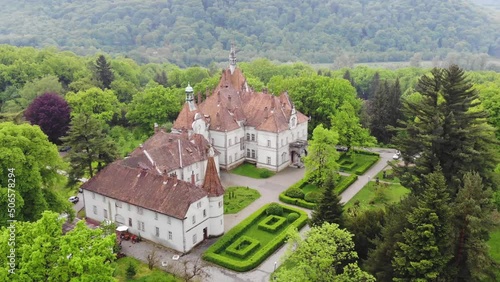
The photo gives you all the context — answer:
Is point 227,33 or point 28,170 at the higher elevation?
point 227,33

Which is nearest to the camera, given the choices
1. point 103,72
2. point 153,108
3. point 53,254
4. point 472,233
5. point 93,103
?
point 53,254

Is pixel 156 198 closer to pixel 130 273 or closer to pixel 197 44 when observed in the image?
pixel 130 273

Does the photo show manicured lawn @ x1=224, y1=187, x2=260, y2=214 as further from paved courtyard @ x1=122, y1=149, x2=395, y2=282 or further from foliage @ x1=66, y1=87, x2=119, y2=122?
foliage @ x1=66, y1=87, x2=119, y2=122

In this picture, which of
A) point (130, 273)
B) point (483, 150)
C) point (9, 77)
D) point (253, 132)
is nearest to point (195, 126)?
point (253, 132)

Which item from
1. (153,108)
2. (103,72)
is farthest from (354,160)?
(103,72)

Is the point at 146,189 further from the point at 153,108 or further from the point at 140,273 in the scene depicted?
the point at 153,108

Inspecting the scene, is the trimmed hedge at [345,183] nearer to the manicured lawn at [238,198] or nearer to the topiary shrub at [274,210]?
the topiary shrub at [274,210]

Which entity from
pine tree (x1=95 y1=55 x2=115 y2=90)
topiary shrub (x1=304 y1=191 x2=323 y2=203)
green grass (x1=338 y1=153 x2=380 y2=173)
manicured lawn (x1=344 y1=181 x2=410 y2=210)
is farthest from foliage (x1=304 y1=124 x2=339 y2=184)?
pine tree (x1=95 y1=55 x2=115 y2=90)
